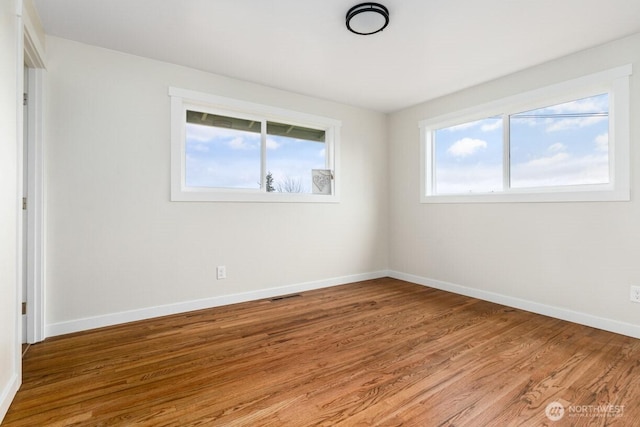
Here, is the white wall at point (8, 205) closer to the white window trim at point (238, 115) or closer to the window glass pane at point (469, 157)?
the white window trim at point (238, 115)

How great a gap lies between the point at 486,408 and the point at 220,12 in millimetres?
2998

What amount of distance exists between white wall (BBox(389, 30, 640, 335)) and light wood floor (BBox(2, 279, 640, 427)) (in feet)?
0.97

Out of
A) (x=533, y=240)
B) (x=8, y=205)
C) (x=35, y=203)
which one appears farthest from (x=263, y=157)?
(x=533, y=240)

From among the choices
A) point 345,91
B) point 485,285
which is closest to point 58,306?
point 345,91

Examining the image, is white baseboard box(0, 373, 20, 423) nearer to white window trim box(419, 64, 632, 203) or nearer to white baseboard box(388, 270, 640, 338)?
white baseboard box(388, 270, 640, 338)

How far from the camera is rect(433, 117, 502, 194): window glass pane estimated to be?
11.6 feet

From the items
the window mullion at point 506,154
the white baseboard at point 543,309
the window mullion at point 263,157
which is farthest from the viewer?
the window mullion at point 263,157

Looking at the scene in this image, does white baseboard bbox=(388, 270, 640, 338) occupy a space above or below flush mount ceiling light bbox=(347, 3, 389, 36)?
below

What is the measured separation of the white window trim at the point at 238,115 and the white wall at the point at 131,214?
70 millimetres

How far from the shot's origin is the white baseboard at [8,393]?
151cm

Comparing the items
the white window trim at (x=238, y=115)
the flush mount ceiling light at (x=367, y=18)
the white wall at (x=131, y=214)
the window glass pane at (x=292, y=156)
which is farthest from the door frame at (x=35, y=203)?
the flush mount ceiling light at (x=367, y=18)

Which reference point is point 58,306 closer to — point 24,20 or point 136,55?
point 24,20

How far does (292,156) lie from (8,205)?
2.72 m

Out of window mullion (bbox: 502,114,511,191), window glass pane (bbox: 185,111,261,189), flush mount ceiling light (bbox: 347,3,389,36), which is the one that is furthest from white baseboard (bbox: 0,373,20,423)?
window mullion (bbox: 502,114,511,191)
